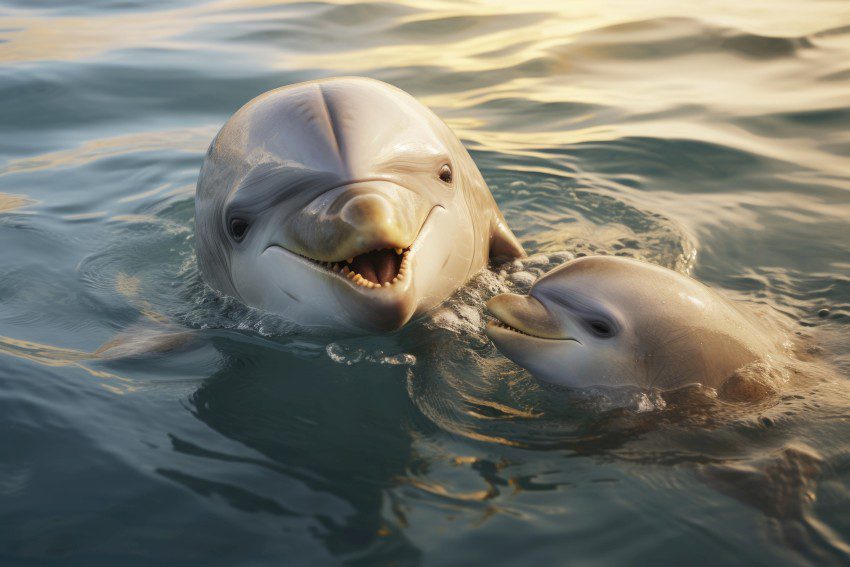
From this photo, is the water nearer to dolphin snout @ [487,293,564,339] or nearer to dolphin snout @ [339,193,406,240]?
dolphin snout @ [487,293,564,339]

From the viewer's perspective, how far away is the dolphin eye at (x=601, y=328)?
4535 mm

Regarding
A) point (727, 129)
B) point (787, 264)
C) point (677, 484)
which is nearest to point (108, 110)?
point (727, 129)

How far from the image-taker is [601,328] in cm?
456

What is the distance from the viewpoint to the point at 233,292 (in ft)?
17.0

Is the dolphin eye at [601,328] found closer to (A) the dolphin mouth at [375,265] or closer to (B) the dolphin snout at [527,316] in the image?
(B) the dolphin snout at [527,316]

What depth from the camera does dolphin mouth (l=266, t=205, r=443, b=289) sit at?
4.03 m

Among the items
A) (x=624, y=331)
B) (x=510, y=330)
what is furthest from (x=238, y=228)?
(x=624, y=331)

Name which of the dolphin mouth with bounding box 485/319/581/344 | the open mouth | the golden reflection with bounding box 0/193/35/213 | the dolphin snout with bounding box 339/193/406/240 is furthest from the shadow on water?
the golden reflection with bounding box 0/193/35/213

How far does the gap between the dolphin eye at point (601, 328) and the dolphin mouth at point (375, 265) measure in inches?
38.1

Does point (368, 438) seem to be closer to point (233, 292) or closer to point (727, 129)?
point (233, 292)

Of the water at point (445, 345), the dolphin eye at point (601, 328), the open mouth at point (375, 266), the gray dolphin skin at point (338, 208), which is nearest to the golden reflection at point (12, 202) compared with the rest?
the water at point (445, 345)

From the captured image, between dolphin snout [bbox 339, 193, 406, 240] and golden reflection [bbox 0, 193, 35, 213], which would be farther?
golden reflection [bbox 0, 193, 35, 213]

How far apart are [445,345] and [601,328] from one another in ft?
2.66

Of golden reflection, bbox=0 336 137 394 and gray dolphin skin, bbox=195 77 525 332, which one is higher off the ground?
gray dolphin skin, bbox=195 77 525 332
